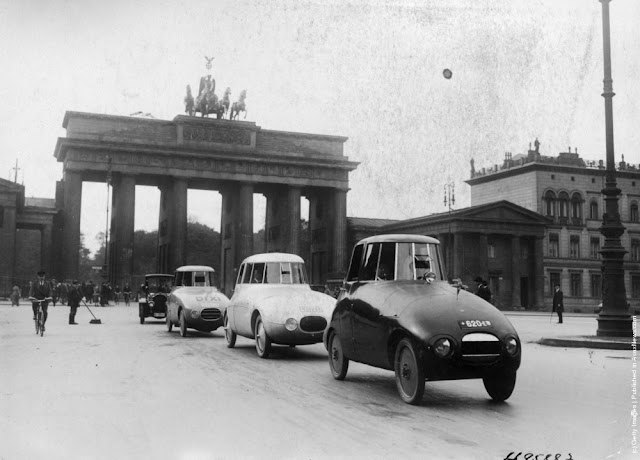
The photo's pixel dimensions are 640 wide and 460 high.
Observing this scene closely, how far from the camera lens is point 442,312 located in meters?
7.76

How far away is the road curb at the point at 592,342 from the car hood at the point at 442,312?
867 centimetres

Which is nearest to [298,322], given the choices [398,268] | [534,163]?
[398,268]

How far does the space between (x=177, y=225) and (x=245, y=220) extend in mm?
6135

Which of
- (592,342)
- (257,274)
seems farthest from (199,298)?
(592,342)

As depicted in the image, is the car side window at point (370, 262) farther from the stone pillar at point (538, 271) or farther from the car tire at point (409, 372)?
the stone pillar at point (538, 271)

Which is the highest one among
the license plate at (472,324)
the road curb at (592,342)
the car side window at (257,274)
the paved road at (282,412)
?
the car side window at (257,274)

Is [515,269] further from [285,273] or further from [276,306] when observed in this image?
[276,306]

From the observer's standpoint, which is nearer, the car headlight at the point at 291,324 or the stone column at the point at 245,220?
the car headlight at the point at 291,324

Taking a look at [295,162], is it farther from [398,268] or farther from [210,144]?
[398,268]

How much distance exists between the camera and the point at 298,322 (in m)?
12.6

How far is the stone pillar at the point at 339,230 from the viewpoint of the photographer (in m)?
61.9

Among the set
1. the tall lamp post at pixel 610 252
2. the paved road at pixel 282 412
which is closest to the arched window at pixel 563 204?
the tall lamp post at pixel 610 252

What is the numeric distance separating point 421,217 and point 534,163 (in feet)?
46.1

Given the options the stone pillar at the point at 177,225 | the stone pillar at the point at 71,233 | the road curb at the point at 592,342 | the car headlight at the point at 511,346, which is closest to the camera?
the car headlight at the point at 511,346
